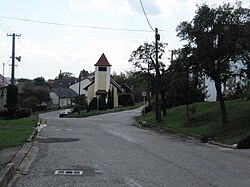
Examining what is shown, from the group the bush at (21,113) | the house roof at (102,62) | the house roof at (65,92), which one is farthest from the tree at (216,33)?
the house roof at (65,92)

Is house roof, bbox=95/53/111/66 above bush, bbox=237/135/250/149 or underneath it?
above

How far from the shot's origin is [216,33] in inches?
999

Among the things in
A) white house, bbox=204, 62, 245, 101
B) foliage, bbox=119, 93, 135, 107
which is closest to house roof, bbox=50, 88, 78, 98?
foliage, bbox=119, 93, 135, 107

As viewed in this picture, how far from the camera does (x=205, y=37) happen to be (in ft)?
82.8

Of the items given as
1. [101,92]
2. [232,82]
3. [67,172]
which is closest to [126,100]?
[101,92]

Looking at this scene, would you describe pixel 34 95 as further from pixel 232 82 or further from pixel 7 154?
pixel 7 154

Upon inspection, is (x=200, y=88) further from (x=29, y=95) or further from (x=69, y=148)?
(x=29, y=95)

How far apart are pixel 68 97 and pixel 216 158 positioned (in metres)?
118

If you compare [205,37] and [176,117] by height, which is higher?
[205,37]

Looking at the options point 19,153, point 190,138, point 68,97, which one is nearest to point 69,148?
point 19,153

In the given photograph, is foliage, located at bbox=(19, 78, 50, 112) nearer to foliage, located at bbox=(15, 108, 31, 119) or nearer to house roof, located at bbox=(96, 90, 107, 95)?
house roof, located at bbox=(96, 90, 107, 95)

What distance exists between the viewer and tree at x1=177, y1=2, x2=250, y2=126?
2495 centimetres

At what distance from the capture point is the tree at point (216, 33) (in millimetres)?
24953

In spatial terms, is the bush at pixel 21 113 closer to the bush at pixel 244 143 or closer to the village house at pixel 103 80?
the village house at pixel 103 80
